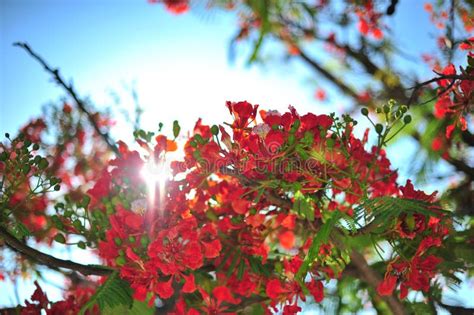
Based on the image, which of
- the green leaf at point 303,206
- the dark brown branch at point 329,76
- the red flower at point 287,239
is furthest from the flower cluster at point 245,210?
the dark brown branch at point 329,76

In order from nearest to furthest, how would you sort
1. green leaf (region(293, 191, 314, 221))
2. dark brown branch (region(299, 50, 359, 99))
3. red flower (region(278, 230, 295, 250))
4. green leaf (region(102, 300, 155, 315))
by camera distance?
1. green leaf (region(293, 191, 314, 221))
2. green leaf (region(102, 300, 155, 315))
3. red flower (region(278, 230, 295, 250))
4. dark brown branch (region(299, 50, 359, 99))

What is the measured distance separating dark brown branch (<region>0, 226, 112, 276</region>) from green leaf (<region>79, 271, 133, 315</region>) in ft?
0.10

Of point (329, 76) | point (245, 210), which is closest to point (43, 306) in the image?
point (245, 210)

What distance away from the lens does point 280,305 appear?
1607 millimetres

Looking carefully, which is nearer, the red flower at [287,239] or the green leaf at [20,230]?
the green leaf at [20,230]

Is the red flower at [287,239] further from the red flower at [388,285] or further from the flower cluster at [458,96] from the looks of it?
the flower cluster at [458,96]

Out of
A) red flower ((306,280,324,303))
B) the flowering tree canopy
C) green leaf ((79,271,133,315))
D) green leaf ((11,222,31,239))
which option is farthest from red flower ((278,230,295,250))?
green leaf ((11,222,31,239))

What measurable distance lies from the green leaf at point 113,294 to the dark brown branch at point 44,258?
0.03 m

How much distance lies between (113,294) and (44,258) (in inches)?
8.5

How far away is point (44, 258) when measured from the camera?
1312 millimetres

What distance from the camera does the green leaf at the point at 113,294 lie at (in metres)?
1.38

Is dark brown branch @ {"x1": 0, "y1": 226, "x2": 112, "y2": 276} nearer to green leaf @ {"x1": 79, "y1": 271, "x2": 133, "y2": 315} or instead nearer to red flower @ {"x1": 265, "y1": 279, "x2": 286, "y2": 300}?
green leaf @ {"x1": 79, "y1": 271, "x2": 133, "y2": 315}

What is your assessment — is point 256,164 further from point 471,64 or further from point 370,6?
point 370,6

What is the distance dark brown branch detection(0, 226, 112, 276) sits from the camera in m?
1.27
